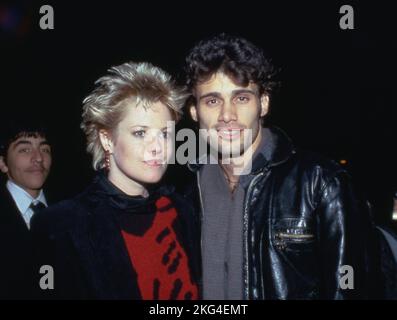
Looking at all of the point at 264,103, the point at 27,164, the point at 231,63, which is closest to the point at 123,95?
the point at 231,63

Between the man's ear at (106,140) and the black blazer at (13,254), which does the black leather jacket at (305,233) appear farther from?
the black blazer at (13,254)

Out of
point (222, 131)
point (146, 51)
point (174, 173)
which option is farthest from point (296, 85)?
point (222, 131)

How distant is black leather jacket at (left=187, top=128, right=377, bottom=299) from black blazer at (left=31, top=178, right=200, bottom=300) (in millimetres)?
787

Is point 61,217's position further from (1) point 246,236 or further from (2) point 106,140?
(1) point 246,236

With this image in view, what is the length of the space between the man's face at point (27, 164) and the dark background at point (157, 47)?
2.87 feet

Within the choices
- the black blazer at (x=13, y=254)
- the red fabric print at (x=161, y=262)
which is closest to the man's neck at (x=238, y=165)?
the red fabric print at (x=161, y=262)

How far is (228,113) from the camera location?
2.36 m

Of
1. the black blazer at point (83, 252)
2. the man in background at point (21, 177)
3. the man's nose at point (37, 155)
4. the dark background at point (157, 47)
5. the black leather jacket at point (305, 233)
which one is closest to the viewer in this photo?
the black blazer at point (83, 252)

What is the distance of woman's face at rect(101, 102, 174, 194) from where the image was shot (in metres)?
2.21

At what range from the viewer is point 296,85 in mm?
6973

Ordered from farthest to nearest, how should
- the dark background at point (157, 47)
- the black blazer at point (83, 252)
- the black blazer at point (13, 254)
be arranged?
the dark background at point (157, 47), the black blazer at point (13, 254), the black blazer at point (83, 252)

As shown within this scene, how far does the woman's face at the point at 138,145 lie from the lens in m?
2.21

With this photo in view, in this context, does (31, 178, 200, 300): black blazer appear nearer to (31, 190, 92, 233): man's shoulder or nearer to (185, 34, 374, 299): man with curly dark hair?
(31, 190, 92, 233): man's shoulder

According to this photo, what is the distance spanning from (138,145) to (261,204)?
2.93 ft
